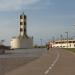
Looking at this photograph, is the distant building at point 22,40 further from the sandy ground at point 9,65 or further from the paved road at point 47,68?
the paved road at point 47,68

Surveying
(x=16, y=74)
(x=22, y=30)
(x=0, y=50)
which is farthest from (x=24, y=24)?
(x=16, y=74)

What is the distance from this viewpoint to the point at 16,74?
17.1 meters

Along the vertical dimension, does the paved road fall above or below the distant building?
below

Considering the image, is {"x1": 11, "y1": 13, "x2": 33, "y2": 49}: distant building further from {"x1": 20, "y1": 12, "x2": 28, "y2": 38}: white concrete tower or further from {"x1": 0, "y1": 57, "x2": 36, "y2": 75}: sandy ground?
{"x1": 0, "y1": 57, "x2": 36, "y2": 75}: sandy ground

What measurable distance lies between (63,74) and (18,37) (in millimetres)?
130501

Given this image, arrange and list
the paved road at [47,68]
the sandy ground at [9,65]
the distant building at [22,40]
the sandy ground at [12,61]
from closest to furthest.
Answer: the paved road at [47,68] < the sandy ground at [9,65] < the sandy ground at [12,61] < the distant building at [22,40]

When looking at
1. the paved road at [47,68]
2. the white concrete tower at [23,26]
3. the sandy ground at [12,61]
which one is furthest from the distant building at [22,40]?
the paved road at [47,68]

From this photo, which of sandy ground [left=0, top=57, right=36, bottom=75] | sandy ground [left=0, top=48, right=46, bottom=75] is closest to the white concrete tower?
sandy ground [left=0, top=48, right=46, bottom=75]

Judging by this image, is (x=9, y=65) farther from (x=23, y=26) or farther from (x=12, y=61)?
(x=23, y=26)

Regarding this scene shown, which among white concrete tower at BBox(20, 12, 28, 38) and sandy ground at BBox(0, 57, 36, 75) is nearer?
sandy ground at BBox(0, 57, 36, 75)

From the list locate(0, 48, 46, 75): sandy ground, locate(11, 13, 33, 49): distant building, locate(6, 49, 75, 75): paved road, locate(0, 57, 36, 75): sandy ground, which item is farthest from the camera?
locate(11, 13, 33, 49): distant building

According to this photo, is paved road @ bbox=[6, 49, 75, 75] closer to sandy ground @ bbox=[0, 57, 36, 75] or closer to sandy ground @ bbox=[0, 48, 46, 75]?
sandy ground @ bbox=[0, 57, 36, 75]

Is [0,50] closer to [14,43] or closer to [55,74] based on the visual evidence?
[55,74]

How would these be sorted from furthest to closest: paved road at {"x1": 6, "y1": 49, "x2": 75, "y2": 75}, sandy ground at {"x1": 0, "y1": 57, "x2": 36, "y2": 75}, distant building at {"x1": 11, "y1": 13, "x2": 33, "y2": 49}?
distant building at {"x1": 11, "y1": 13, "x2": 33, "y2": 49}, sandy ground at {"x1": 0, "y1": 57, "x2": 36, "y2": 75}, paved road at {"x1": 6, "y1": 49, "x2": 75, "y2": 75}
